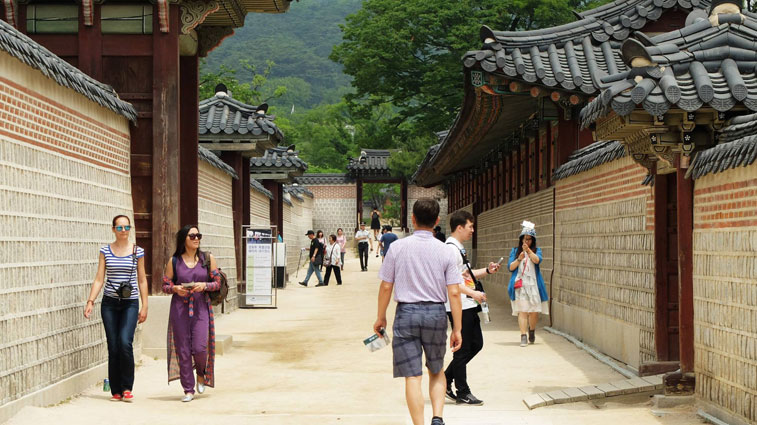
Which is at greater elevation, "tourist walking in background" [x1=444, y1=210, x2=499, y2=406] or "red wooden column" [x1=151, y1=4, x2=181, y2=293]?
"red wooden column" [x1=151, y1=4, x2=181, y2=293]

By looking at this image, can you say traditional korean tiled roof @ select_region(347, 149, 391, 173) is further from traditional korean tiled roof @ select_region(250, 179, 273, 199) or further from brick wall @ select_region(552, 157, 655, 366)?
brick wall @ select_region(552, 157, 655, 366)

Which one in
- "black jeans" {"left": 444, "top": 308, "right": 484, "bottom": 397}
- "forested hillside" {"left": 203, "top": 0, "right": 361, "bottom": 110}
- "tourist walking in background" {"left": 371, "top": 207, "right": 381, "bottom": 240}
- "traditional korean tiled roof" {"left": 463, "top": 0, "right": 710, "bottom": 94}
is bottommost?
"black jeans" {"left": 444, "top": 308, "right": 484, "bottom": 397}

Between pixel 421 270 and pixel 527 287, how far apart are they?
283 inches

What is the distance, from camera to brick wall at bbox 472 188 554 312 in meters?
17.8

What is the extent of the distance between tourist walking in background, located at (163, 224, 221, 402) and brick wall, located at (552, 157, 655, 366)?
468cm

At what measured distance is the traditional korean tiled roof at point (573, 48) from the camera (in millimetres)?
15328

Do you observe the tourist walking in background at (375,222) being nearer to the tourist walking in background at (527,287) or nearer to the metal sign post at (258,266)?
the metal sign post at (258,266)

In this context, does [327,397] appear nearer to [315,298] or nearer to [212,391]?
[212,391]

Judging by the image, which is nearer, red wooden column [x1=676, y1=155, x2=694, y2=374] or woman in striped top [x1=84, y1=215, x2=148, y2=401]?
red wooden column [x1=676, y1=155, x2=694, y2=374]

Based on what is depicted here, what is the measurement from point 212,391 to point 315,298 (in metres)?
16.4

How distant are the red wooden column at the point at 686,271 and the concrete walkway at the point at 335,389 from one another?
0.59 m

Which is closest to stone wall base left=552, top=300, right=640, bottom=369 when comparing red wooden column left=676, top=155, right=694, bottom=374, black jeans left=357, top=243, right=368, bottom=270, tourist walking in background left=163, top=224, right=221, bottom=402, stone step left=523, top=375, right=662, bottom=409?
stone step left=523, top=375, right=662, bottom=409

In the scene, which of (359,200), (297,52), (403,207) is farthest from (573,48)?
(297,52)

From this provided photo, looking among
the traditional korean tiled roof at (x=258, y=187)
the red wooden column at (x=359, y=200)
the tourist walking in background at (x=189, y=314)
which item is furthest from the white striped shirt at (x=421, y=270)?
the red wooden column at (x=359, y=200)
